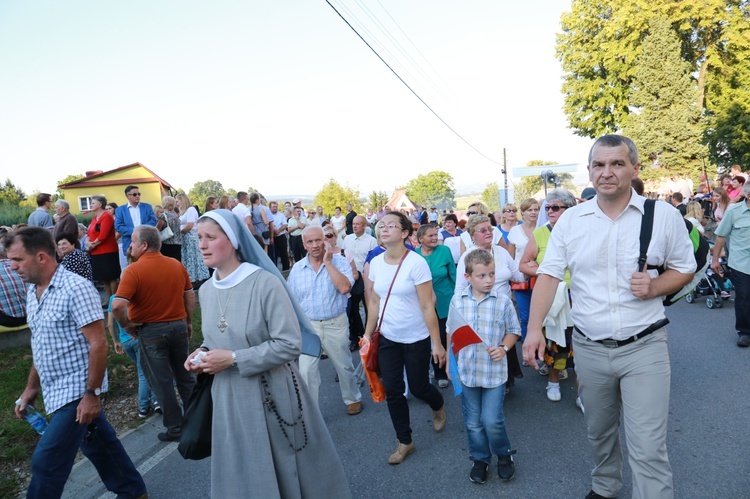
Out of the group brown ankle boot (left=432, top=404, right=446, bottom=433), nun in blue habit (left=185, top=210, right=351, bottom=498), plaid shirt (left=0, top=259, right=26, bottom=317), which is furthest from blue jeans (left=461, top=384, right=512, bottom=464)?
plaid shirt (left=0, top=259, right=26, bottom=317)

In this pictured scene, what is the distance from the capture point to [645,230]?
2703 millimetres

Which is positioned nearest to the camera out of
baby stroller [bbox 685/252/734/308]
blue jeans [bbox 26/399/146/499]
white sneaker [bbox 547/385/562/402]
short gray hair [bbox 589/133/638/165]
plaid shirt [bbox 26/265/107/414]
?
short gray hair [bbox 589/133/638/165]

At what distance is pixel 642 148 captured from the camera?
29.5 metres

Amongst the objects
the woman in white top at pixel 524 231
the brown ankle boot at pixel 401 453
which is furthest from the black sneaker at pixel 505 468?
the woman in white top at pixel 524 231

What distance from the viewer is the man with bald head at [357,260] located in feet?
25.9

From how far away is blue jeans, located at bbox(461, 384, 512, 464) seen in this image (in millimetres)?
3592

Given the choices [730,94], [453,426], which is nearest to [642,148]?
[730,94]

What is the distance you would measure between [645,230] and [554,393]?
3.00 meters

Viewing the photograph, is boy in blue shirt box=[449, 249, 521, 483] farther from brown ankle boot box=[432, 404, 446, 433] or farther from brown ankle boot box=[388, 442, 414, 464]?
brown ankle boot box=[432, 404, 446, 433]

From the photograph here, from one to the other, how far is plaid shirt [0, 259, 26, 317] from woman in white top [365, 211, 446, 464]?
3934mm

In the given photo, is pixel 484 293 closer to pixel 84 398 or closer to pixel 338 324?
pixel 338 324

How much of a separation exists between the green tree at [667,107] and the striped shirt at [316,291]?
97.1 ft

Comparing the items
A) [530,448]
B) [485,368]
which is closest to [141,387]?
[485,368]

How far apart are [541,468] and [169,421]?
3485 mm
